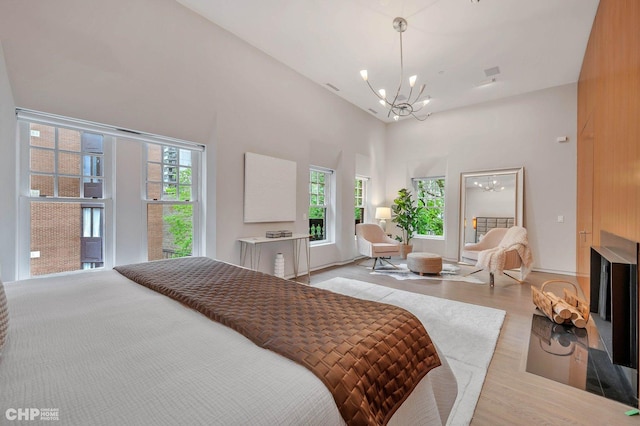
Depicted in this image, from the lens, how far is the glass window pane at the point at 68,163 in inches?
105

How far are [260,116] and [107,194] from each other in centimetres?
231

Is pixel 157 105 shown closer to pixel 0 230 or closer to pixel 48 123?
pixel 48 123

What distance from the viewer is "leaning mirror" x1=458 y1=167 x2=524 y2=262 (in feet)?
18.4

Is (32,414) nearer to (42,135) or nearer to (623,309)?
(623,309)

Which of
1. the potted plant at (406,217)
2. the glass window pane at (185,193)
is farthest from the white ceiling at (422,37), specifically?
the potted plant at (406,217)

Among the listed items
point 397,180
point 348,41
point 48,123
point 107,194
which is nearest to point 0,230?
point 107,194

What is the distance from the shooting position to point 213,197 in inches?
143

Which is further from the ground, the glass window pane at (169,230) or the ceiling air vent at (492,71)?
the ceiling air vent at (492,71)

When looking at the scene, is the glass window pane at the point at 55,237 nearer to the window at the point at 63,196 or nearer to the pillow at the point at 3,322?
the window at the point at 63,196

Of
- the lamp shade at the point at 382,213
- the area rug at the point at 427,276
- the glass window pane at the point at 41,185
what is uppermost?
the glass window pane at the point at 41,185

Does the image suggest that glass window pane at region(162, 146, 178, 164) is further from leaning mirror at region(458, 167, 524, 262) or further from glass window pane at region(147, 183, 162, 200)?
leaning mirror at region(458, 167, 524, 262)

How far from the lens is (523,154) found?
5559 millimetres

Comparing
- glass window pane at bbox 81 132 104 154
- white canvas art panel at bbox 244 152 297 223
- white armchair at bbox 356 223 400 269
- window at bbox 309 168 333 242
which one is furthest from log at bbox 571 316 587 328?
glass window pane at bbox 81 132 104 154

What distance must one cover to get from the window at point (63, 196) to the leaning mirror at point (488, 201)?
645 cm
